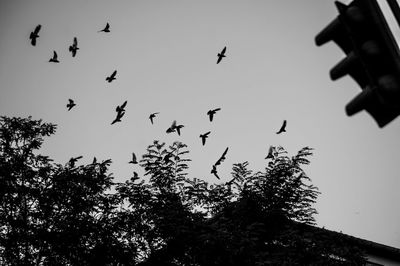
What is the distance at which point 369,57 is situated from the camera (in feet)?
6.35

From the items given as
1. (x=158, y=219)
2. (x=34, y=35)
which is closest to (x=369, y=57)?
(x=158, y=219)

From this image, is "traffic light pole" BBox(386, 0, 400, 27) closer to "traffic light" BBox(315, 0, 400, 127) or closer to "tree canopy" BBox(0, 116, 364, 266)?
"traffic light" BBox(315, 0, 400, 127)

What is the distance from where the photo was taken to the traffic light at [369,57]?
193 cm

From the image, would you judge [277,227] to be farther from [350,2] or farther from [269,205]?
[350,2]

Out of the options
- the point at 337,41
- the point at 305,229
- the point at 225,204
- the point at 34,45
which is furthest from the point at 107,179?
the point at 337,41

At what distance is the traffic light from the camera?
1926 mm

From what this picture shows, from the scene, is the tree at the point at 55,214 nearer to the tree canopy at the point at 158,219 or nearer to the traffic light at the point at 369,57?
the tree canopy at the point at 158,219

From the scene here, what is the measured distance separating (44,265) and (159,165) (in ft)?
16.4

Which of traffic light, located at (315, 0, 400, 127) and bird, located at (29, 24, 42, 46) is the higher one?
bird, located at (29, 24, 42, 46)

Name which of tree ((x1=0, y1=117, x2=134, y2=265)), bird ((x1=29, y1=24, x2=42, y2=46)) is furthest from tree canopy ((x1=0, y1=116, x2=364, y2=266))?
bird ((x1=29, y1=24, x2=42, y2=46))

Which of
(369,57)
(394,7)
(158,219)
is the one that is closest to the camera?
(369,57)

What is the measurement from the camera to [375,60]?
76.5 inches

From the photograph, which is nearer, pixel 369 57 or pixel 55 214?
pixel 369 57

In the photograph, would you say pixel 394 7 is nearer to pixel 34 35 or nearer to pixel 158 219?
pixel 158 219
